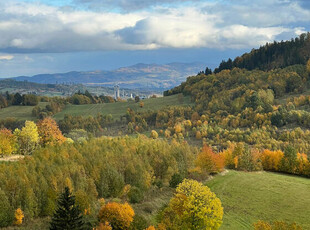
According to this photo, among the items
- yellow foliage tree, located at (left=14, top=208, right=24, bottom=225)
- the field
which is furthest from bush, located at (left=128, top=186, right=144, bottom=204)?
yellow foliage tree, located at (left=14, top=208, right=24, bottom=225)

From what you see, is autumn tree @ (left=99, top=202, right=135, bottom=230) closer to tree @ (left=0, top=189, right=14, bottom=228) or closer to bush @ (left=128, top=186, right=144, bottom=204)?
bush @ (left=128, top=186, right=144, bottom=204)

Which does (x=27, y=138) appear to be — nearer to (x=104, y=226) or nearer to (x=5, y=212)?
(x=5, y=212)

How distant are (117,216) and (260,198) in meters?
45.8

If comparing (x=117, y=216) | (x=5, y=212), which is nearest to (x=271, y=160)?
(x=117, y=216)

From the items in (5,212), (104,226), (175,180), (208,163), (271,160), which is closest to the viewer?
(5,212)

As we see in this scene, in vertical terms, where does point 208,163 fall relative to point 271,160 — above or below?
above

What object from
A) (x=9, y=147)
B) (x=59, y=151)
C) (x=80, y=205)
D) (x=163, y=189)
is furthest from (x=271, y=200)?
(x=9, y=147)

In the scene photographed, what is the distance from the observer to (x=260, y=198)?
89.6 metres

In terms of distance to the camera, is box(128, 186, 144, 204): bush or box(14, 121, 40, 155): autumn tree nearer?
box(128, 186, 144, 204): bush

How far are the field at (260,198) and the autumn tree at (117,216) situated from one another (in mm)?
21846

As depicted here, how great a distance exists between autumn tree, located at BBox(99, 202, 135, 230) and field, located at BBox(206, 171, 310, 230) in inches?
860

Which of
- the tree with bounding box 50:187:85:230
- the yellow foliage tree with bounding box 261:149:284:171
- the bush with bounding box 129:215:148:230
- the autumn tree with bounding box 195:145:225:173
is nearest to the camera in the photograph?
the tree with bounding box 50:187:85:230

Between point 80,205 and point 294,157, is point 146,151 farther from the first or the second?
point 294,157

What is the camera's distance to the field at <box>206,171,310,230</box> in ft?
250
